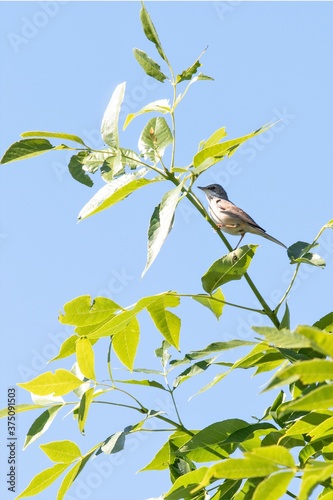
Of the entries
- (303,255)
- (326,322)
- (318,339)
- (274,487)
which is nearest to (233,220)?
(326,322)

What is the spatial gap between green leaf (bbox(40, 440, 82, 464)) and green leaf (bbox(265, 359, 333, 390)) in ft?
5.08

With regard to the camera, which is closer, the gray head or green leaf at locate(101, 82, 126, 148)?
green leaf at locate(101, 82, 126, 148)

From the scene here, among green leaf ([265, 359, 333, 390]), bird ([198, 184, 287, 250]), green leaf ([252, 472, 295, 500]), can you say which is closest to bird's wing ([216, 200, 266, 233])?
bird ([198, 184, 287, 250])

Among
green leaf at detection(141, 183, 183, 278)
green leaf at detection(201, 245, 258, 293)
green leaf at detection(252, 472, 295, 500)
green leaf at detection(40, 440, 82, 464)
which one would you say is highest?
green leaf at detection(141, 183, 183, 278)

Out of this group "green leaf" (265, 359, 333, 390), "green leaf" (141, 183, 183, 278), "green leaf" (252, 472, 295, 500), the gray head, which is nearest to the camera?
"green leaf" (265, 359, 333, 390)

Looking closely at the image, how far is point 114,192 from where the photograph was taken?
2.96 m

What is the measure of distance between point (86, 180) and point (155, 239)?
622mm

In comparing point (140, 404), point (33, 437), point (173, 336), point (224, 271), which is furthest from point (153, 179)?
point (33, 437)

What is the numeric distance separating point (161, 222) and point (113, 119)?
0.50 m

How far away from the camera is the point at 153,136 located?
10.6 feet

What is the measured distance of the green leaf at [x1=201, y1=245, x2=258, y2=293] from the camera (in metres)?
3.01

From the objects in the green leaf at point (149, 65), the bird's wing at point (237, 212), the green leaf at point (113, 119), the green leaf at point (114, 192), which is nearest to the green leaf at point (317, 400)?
the green leaf at point (114, 192)

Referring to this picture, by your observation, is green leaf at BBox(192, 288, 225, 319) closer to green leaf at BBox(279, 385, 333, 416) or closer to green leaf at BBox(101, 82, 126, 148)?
green leaf at BBox(101, 82, 126, 148)

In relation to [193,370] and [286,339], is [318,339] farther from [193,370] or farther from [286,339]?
[193,370]
